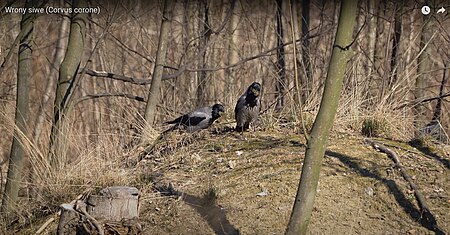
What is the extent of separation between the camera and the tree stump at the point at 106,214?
17.4 feet

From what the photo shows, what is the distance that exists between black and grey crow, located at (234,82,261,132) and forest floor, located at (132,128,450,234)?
35cm

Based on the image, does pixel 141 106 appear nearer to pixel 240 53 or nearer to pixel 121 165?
pixel 240 53

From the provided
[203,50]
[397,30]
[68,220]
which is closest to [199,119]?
[203,50]

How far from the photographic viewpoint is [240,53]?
13477 mm

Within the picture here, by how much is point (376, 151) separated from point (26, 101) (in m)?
3.98

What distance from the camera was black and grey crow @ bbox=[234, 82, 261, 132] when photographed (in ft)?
24.8

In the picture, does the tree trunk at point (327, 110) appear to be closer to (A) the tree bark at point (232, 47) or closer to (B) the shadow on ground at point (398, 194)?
(B) the shadow on ground at point (398, 194)

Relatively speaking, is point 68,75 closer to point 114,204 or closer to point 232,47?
point 114,204

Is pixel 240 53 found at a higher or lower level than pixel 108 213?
higher

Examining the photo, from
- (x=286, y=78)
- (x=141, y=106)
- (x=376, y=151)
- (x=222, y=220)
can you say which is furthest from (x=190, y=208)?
(x=141, y=106)

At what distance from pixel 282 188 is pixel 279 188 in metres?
0.03

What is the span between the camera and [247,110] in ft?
25.0

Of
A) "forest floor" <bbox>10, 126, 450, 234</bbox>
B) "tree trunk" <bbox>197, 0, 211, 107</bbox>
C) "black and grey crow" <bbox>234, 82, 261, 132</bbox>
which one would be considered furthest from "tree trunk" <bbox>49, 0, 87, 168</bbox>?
"tree trunk" <bbox>197, 0, 211, 107</bbox>

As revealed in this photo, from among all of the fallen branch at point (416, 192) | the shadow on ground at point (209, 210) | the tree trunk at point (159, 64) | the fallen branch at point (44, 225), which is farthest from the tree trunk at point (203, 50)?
the fallen branch at point (44, 225)
